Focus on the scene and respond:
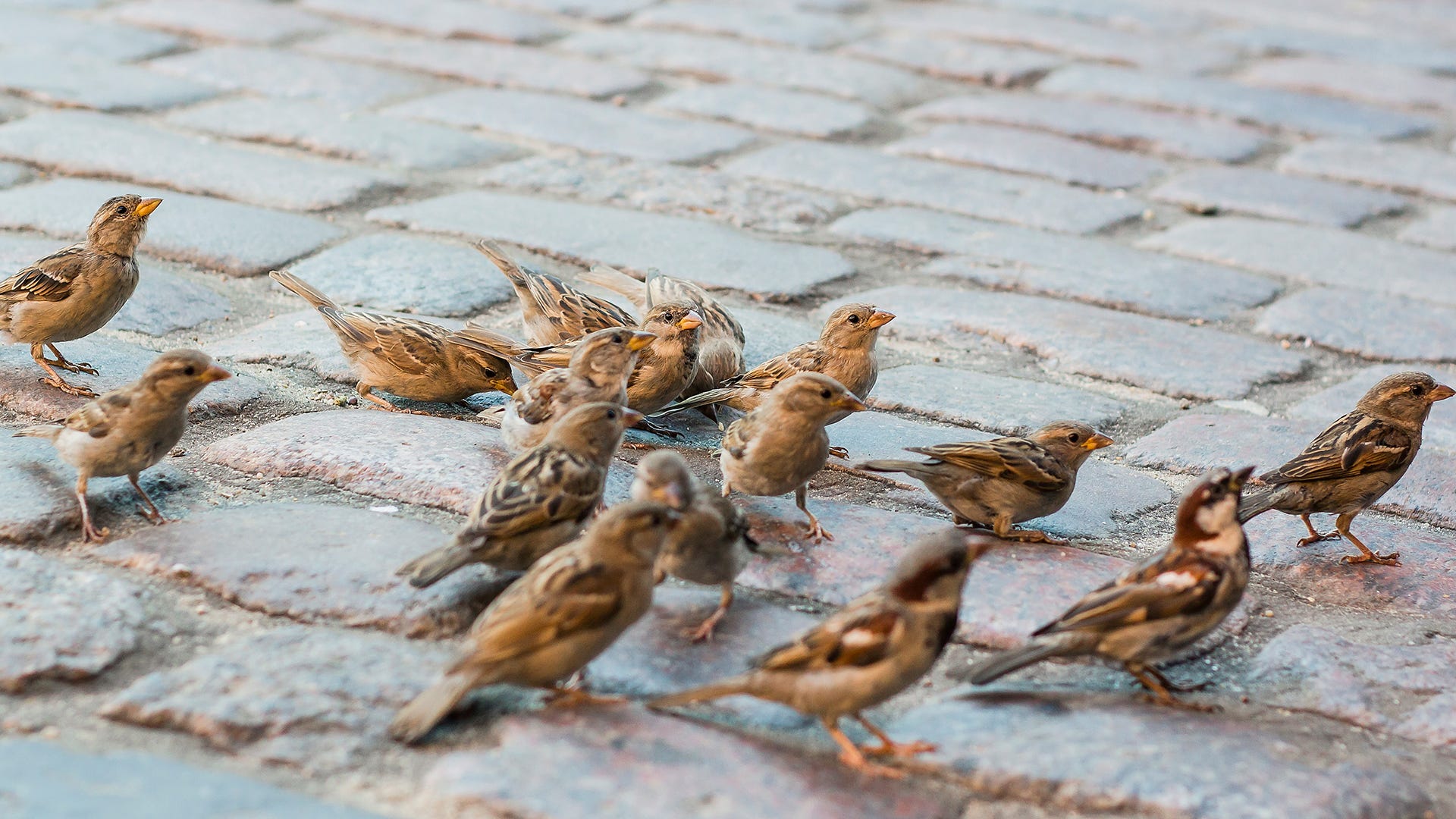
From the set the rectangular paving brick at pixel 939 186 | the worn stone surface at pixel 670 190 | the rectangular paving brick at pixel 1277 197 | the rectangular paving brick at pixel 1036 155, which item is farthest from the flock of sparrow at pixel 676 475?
the rectangular paving brick at pixel 1277 197

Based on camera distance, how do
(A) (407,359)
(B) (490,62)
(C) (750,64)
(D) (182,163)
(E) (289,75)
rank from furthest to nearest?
(C) (750,64), (B) (490,62), (E) (289,75), (D) (182,163), (A) (407,359)

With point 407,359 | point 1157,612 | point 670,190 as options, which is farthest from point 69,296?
point 1157,612

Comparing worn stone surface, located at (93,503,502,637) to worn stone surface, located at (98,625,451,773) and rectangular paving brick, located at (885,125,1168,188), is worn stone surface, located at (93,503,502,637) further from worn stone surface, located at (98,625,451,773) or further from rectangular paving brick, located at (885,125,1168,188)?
rectangular paving brick, located at (885,125,1168,188)

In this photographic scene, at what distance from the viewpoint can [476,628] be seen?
2969mm

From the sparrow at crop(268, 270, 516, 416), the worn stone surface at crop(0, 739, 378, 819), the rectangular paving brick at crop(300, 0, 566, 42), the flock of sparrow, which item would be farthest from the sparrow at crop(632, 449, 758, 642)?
the rectangular paving brick at crop(300, 0, 566, 42)

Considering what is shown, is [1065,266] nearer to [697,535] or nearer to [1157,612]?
[1157,612]

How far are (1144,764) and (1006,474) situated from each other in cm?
119

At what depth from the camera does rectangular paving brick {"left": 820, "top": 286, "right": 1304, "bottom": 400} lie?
5.07 meters

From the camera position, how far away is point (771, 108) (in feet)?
25.0

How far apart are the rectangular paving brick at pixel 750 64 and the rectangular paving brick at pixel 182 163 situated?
2437 millimetres

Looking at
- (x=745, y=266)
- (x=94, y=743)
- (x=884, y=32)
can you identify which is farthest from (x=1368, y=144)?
(x=94, y=743)

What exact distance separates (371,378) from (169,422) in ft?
2.98

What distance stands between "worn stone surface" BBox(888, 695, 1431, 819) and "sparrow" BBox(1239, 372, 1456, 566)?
106 centimetres

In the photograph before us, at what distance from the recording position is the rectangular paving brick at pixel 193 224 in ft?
18.3
